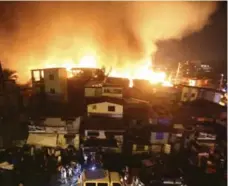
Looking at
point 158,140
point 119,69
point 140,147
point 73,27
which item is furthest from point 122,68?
point 140,147

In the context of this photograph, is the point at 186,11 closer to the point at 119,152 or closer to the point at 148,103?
the point at 148,103

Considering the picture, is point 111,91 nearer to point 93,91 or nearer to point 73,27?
point 93,91

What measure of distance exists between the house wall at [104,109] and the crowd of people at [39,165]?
277cm

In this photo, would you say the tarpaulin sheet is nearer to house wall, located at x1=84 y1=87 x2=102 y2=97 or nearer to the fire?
house wall, located at x1=84 y1=87 x2=102 y2=97

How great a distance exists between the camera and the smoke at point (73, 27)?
86.0ft

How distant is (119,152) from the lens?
13539mm

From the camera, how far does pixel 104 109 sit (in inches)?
584

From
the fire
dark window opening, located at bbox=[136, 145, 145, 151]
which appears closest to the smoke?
the fire

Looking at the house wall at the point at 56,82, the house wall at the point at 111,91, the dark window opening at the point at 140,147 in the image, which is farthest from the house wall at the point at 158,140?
the house wall at the point at 56,82

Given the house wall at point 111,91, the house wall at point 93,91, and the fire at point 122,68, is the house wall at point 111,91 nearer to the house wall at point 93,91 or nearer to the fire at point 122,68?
the house wall at point 93,91

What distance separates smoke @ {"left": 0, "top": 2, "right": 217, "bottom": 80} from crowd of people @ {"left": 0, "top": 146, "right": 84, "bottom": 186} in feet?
54.0

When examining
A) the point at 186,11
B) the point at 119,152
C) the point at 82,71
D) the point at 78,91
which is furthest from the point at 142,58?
the point at 119,152

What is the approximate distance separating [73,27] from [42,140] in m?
18.3

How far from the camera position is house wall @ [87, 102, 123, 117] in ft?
48.5
